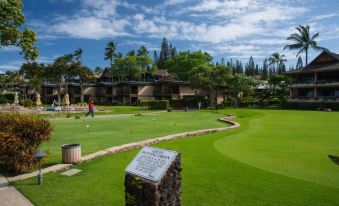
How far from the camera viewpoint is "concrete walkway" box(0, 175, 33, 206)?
7090 millimetres

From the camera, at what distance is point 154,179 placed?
5.38 m

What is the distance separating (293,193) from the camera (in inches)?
280

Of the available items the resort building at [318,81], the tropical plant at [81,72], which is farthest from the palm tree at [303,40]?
the tropical plant at [81,72]

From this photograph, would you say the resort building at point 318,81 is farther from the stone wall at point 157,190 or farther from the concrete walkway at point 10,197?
the concrete walkway at point 10,197

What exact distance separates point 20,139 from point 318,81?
5258 centimetres

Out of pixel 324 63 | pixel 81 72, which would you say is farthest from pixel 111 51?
pixel 324 63

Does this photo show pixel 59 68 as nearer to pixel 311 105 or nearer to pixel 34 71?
pixel 34 71

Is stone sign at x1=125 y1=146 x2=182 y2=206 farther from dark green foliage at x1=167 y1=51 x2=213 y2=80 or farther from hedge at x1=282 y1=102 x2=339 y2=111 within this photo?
dark green foliage at x1=167 y1=51 x2=213 y2=80

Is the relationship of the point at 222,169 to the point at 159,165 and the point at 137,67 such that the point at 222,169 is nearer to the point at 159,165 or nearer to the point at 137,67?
the point at 159,165

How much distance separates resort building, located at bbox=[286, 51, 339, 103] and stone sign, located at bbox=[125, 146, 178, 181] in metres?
47.9

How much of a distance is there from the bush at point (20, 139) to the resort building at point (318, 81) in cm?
4711


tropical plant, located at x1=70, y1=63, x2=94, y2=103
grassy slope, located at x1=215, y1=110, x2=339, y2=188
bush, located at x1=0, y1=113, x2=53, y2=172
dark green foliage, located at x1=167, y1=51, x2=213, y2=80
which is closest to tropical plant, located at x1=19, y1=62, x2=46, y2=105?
tropical plant, located at x1=70, y1=63, x2=94, y2=103

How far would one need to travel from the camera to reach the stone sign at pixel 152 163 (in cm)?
549

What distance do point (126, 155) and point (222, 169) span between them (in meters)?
4.17
